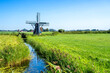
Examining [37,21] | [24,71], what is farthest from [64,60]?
[37,21]

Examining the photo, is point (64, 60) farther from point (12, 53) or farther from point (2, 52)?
point (2, 52)

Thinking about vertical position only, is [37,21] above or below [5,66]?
above

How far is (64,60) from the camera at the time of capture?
504cm

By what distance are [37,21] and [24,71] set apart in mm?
32392

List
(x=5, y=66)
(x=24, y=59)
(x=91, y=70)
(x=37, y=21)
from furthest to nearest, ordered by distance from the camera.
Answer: (x=37, y=21) → (x=24, y=59) → (x=5, y=66) → (x=91, y=70)

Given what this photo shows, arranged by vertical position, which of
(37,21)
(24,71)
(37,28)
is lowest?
(24,71)

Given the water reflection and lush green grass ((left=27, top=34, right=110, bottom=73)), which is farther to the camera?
the water reflection

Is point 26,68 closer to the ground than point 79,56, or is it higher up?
closer to the ground

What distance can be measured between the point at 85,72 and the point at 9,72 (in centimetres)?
409

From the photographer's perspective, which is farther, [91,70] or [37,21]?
[37,21]

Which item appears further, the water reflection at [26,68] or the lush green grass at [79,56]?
the water reflection at [26,68]

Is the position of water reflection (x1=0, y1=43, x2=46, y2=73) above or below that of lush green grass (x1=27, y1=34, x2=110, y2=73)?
below

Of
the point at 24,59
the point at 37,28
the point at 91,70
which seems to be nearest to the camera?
the point at 91,70

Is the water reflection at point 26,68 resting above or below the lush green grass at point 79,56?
below
